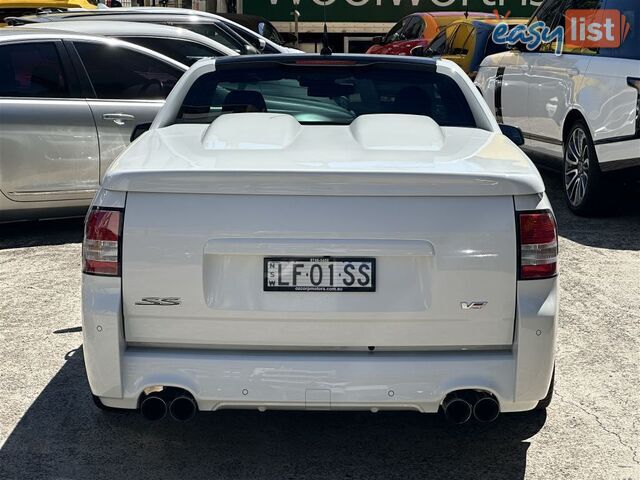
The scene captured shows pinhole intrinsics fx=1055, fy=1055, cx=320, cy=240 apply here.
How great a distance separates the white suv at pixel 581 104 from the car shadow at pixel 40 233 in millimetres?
4114

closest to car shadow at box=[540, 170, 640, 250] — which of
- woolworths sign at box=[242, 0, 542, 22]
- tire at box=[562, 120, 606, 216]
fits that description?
tire at box=[562, 120, 606, 216]

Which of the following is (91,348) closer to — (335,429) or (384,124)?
(335,429)

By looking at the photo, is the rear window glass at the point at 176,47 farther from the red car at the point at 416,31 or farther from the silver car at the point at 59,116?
the red car at the point at 416,31

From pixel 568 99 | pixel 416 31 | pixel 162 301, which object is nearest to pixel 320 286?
pixel 162 301

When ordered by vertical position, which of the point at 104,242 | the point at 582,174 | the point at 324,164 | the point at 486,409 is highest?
the point at 324,164

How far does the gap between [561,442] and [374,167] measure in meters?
1.44

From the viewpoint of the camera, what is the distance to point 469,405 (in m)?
3.79

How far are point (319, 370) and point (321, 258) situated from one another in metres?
0.39

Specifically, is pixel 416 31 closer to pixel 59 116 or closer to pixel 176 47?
pixel 176 47

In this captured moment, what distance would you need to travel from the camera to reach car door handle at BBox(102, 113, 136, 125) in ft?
26.2

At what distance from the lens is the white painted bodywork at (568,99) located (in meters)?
8.06

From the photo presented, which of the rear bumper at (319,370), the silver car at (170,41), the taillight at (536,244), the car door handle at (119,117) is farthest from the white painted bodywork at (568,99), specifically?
the rear bumper at (319,370)

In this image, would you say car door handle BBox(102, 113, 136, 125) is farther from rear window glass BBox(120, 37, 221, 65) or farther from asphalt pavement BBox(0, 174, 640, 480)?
asphalt pavement BBox(0, 174, 640, 480)

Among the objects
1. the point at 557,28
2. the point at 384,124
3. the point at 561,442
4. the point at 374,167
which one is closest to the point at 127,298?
the point at 374,167
